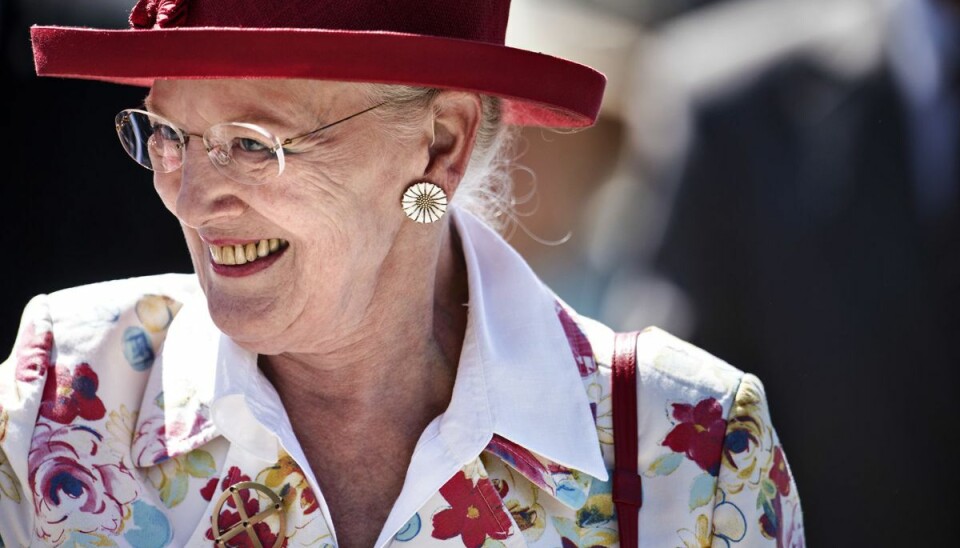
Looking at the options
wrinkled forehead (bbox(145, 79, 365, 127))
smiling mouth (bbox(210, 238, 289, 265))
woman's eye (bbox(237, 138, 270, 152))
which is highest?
wrinkled forehead (bbox(145, 79, 365, 127))

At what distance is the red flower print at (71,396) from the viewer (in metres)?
2.20

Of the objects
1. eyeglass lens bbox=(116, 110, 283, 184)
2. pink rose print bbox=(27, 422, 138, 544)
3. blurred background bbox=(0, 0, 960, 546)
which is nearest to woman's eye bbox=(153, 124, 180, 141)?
eyeglass lens bbox=(116, 110, 283, 184)

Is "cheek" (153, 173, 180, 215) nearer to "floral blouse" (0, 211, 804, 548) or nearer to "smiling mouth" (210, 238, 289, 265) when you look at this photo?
"smiling mouth" (210, 238, 289, 265)

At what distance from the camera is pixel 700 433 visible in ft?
7.88

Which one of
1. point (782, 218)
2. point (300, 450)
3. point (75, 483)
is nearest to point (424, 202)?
point (300, 450)

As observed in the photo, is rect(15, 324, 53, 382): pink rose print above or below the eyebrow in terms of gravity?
below

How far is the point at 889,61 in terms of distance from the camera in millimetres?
3467

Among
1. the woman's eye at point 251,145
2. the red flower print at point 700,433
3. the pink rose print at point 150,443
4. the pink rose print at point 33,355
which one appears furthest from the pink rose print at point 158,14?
the red flower print at point 700,433

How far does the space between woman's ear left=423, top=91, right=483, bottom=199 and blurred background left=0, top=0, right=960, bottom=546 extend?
956mm

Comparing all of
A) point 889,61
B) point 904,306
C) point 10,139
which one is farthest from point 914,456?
point 10,139

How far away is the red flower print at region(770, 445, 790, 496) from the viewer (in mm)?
2418

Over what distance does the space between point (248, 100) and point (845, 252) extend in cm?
193

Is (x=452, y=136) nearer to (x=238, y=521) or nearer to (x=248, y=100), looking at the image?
Answer: (x=248, y=100)

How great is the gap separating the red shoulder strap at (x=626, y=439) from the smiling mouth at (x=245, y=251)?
678mm
